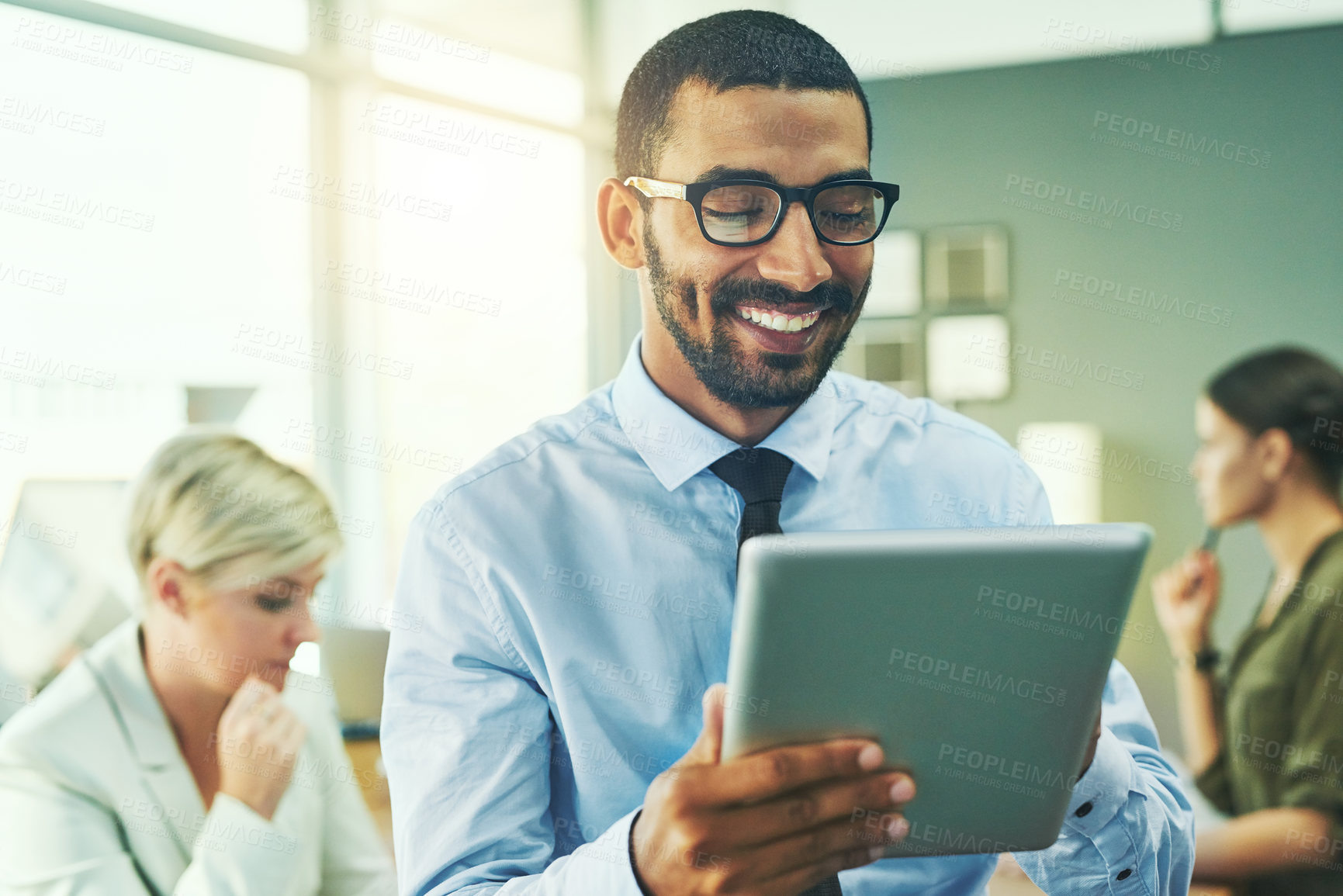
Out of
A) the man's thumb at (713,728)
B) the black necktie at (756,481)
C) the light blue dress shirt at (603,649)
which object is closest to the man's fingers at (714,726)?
the man's thumb at (713,728)

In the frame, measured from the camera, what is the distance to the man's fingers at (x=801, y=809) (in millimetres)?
735

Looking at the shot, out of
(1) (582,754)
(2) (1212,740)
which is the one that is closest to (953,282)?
(2) (1212,740)

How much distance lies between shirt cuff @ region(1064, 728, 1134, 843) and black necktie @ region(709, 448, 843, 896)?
1.31 ft

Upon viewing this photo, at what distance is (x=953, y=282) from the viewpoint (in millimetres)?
3877

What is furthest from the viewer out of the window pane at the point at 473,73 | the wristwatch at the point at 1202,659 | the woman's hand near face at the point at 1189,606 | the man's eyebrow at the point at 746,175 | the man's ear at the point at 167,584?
the window pane at the point at 473,73

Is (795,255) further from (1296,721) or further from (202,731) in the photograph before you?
(202,731)

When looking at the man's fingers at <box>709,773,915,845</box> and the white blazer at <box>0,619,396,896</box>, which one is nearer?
the man's fingers at <box>709,773,915,845</box>

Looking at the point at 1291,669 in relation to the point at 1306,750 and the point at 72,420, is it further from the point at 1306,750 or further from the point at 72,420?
the point at 72,420

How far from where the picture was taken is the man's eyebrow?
1080 mm

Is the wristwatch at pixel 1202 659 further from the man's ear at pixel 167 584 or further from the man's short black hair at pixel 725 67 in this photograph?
the man's ear at pixel 167 584

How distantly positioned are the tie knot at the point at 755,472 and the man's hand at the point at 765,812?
43 centimetres

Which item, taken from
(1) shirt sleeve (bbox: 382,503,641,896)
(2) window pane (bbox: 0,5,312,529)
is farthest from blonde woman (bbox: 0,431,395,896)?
(1) shirt sleeve (bbox: 382,503,641,896)

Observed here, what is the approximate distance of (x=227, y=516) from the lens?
7.06 ft

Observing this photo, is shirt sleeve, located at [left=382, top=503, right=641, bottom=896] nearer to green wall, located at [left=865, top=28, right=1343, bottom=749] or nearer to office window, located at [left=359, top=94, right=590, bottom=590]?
office window, located at [left=359, top=94, right=590, bottom=590]
